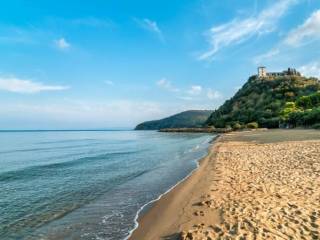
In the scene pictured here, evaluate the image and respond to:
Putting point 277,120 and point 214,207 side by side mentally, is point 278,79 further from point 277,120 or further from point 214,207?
point 214,207

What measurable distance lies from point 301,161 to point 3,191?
19.0 metres

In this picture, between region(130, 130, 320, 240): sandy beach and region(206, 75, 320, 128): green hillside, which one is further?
region(206, 75, 320, 128): green hillside

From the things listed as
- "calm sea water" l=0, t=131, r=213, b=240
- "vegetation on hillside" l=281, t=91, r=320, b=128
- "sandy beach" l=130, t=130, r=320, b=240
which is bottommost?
"calm sea water" l=0, t=131, r=213, b=240

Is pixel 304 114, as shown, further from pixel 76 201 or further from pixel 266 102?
pixel 76 201

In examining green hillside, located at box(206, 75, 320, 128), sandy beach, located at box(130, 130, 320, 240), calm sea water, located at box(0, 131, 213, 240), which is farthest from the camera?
green hillside, located at box(206, 75, 320, 128)

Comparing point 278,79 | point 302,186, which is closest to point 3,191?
point 302,186

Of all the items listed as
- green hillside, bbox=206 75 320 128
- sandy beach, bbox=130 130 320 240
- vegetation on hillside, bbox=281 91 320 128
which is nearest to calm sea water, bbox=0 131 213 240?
sandy beach, bbox=130 130 320 240

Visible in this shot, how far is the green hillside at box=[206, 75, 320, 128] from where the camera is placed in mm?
119756

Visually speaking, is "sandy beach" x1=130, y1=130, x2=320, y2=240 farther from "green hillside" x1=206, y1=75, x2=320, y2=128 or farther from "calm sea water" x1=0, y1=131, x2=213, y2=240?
"green hillside" x1=206, y1=75, x2=320, y2=128

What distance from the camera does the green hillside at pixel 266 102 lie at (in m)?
120

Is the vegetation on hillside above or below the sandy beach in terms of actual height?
above

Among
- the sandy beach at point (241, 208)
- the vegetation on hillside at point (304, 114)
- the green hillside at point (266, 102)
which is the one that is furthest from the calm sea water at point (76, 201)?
the green hillside at point (266, 102)

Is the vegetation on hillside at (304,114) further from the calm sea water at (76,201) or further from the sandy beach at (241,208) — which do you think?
the sandy beach at (241,208)

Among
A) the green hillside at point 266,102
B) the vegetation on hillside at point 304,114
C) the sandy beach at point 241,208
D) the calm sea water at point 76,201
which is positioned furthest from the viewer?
the green hillside at point 266,102
